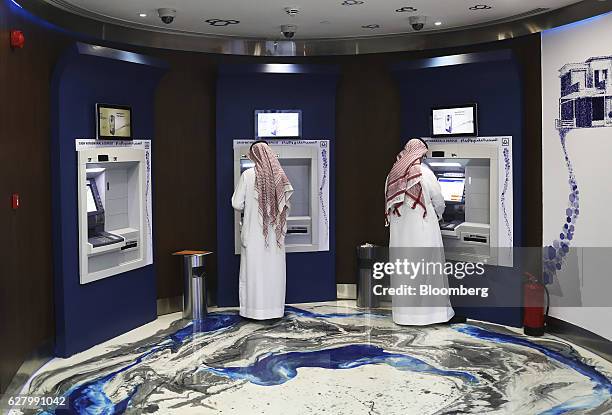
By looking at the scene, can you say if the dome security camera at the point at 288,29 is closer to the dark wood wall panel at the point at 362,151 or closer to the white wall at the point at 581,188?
the dark wood wall panel at the point at 362,151

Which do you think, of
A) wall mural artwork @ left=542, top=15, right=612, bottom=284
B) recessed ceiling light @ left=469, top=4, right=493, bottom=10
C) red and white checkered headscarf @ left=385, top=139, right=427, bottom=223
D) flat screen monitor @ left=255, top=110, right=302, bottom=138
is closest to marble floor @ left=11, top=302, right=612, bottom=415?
wall mural artwork @ left=542, top=15, right=612, bottom=284

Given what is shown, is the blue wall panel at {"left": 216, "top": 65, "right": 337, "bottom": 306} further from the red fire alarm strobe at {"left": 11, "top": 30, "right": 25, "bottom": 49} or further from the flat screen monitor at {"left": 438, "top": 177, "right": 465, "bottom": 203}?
the red fire alarm strobe at {"left": 11, "top": 30, "right": 25, "bottom": 49}

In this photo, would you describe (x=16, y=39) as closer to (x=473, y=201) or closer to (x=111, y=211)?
(x=111, y=211)

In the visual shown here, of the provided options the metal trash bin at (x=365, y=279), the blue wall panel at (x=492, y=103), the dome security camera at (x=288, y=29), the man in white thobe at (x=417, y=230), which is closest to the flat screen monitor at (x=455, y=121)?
the blue wall panel at (x=492, y=103)

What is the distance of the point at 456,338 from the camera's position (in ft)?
21.1

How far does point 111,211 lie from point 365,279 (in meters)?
2.68

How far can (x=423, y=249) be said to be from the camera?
6848mm

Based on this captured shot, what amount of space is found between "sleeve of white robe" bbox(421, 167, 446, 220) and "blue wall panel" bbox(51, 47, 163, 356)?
2710mm

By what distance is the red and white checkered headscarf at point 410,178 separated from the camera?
6.73 metres

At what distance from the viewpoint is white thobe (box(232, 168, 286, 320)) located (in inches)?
275

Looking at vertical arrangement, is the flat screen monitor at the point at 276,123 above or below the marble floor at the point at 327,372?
above

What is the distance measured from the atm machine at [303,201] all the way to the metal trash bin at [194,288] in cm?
51

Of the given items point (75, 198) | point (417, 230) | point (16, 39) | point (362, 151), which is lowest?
point (417, 230)

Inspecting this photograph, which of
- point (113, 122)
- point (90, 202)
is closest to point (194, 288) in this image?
point (90, 202)
